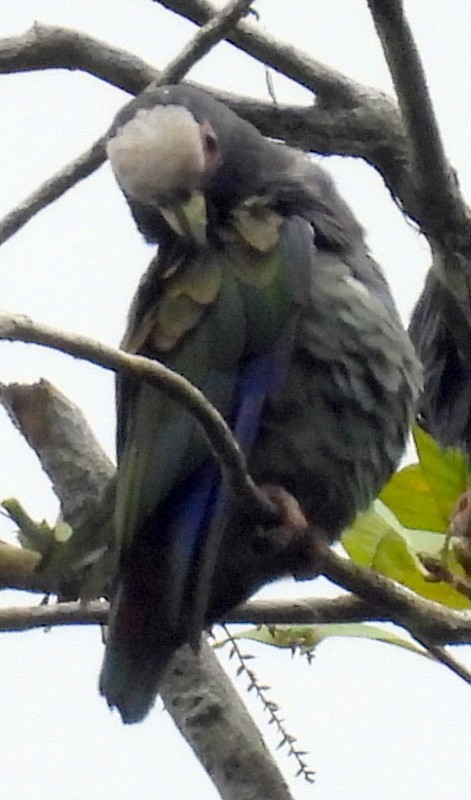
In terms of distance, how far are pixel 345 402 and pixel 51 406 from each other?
1.20 ft

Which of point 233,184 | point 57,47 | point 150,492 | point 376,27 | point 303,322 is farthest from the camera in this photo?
A: point 57,47

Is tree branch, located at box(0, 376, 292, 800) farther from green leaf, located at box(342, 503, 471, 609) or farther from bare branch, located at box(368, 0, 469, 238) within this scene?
bare branch, located at box(368, 0, 469, 238)

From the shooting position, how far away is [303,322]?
1571 millimetres

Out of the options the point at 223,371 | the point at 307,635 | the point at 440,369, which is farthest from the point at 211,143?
the point at 307,635

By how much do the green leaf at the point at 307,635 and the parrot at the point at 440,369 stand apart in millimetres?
274

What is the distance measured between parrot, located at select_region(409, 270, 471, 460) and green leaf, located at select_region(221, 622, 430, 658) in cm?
27

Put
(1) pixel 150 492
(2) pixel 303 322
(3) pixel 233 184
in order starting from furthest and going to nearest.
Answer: (3) pixel 233 184 < (2) pixel 303 322 < (1) pixel 150 492

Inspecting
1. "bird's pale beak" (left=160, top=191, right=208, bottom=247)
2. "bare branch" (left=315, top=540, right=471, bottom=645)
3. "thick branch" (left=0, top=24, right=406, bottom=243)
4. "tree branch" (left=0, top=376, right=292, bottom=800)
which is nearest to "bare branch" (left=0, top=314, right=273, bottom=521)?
"bare branch" (left=315, top=540, right=471, bottom=645)

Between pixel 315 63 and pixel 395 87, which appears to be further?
pixel 315 63

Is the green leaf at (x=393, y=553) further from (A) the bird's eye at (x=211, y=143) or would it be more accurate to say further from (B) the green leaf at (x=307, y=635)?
(A) the bird's eye at (x=211, y=143)

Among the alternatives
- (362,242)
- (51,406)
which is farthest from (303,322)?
(51,406)

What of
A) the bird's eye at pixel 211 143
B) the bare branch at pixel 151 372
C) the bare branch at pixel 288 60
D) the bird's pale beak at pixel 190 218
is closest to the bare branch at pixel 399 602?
the bare branch at pixel 151 372

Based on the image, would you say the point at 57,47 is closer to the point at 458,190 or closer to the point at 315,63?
the point at 315,63

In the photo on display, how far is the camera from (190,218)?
158cm
